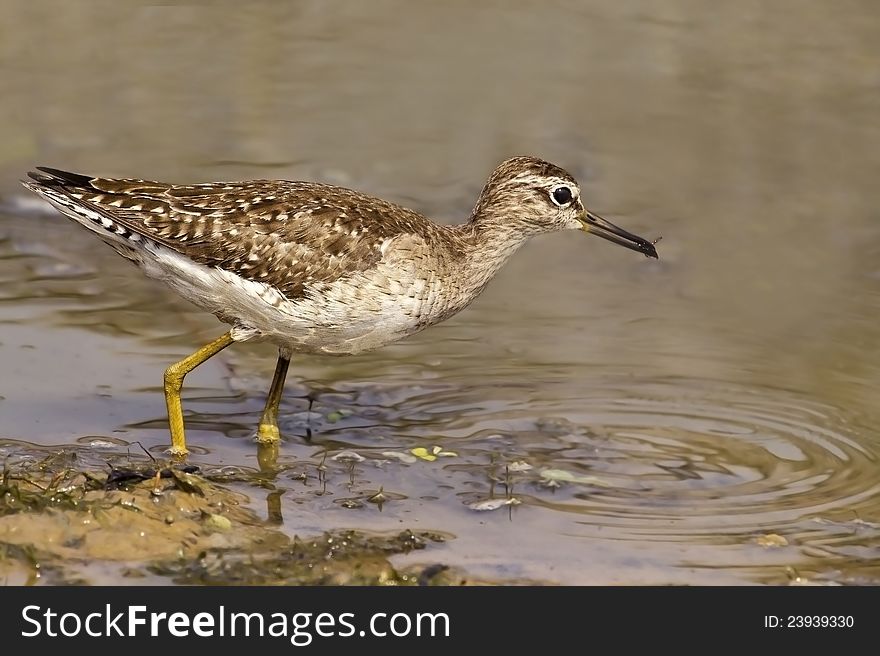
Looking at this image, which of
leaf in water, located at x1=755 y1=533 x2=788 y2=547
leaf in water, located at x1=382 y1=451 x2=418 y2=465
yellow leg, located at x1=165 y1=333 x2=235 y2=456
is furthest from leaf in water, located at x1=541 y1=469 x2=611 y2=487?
yellow leg, located at x1=165 y1=333 x2=235 y2=456

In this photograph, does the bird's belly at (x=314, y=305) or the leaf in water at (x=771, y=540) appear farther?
the bird's belly at (x=314, y=305)

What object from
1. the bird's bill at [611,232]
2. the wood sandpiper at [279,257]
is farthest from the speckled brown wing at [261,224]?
the bird's bill at [611,232]

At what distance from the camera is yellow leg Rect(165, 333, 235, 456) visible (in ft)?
34.2

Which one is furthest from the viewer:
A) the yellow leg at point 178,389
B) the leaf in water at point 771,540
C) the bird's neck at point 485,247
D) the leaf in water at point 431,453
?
the bird's neck at point 485,247

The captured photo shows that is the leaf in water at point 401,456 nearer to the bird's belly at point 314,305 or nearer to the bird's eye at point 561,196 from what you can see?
the bird's belly at point 314,305

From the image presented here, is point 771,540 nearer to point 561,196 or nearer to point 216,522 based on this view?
point 561,196

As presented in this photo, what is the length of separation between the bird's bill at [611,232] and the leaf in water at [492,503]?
8.61ft

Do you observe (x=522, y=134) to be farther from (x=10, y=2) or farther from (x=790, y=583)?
(x=790, y=583)

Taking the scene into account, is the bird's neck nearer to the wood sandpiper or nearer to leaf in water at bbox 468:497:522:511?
the wood sandpiper

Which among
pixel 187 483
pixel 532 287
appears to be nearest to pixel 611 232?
pixel 532 287

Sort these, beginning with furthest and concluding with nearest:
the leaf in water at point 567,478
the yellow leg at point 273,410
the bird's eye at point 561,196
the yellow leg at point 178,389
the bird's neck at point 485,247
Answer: the bird's eye at point 561,196 → the bird's neck at point 485,247 → the yellow leg at point 273,410 → the yellow leg at point 178,389 → the leaf in water at point 567,478

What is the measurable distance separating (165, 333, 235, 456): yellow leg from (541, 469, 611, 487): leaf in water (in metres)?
2.37

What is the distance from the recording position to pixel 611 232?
11641 millimetres

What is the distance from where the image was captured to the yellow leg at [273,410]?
35.5ft
